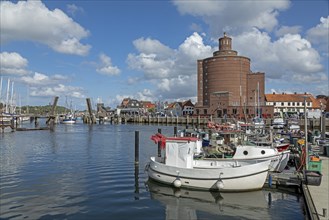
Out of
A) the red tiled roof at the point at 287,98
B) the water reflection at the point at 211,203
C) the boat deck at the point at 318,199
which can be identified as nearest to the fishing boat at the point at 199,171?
the water reflection at the point at 211,203

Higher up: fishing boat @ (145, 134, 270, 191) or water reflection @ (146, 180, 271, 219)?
fishing boat @ (145, 134, 270, 191)

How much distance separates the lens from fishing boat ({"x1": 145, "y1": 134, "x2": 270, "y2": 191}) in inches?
797

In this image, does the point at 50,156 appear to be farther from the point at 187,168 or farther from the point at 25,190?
the point at 187,168

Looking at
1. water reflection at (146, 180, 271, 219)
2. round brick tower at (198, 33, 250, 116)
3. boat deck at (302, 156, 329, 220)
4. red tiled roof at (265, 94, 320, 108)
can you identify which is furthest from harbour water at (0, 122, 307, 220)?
red tiled roof at (265, 94, 320, 108)

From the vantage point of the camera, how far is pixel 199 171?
20844 mm

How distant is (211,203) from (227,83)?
136 metres

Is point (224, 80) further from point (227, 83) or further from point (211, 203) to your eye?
point (211, 203)

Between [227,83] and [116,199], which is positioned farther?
[227,83]

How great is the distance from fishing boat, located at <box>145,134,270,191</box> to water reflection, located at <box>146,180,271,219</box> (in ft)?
1.58

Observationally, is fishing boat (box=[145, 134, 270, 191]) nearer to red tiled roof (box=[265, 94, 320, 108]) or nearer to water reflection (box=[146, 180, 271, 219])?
water reflection (box=[146, 180, 271, 219])

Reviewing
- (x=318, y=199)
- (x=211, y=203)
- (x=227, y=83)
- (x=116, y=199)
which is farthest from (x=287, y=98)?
(x=116, y=199)

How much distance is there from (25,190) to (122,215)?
833cm

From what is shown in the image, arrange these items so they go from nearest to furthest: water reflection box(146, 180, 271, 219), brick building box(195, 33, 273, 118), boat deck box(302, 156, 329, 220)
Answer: boat deck box(302, 156, 329, 220)
water reflection box(146, 180, 271, 219)
brick building box(195, 33, 273, 118)

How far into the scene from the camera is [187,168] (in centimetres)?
2145
